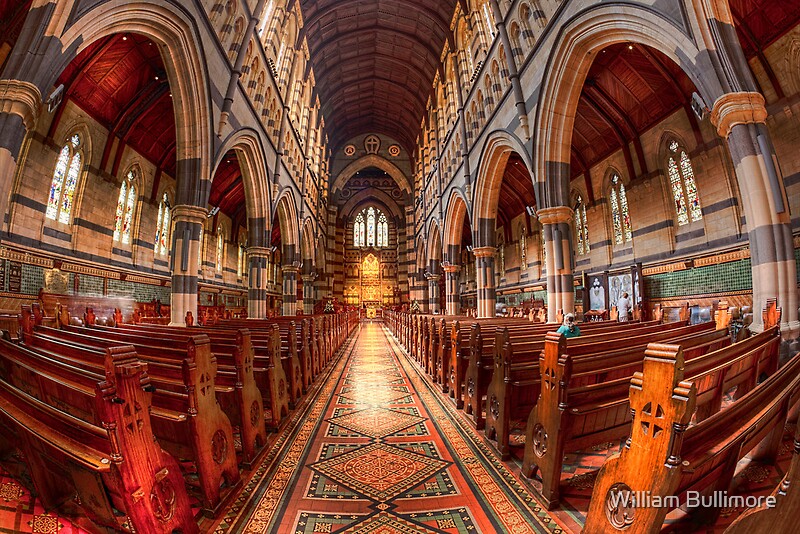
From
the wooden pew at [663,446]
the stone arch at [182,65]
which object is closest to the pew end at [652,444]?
the wooden pew at [663,446]

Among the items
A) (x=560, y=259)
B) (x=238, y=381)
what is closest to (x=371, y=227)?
(x=560, y=259)

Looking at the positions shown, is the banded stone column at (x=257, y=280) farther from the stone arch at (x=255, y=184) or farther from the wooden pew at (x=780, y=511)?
the wooden pew at (x=780, y=511)

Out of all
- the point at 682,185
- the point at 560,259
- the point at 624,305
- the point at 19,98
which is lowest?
the point at 624,305

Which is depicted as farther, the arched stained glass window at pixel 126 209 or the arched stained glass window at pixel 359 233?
the arched stained glass window at pixel 359 233

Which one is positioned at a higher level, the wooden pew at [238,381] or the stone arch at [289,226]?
the stone arch at [289,226]

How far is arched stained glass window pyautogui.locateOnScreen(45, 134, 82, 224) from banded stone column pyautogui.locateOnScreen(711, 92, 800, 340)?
1439 cm

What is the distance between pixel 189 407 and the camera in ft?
7.38

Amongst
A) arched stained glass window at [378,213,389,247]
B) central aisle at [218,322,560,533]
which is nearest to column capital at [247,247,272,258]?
central aisle at [218,322,560,533]

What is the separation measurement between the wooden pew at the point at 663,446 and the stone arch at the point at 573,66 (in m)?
5.75

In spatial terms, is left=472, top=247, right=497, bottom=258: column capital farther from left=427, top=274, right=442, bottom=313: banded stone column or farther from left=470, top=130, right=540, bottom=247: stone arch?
left=427, top=274, right=442, bottom=313: banded stone column

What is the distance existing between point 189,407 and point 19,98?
5.28 m

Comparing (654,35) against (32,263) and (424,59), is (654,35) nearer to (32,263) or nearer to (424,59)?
(32,263)

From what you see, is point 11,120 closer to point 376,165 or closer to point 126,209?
point 126,209

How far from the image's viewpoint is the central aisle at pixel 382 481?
2.28 metres
